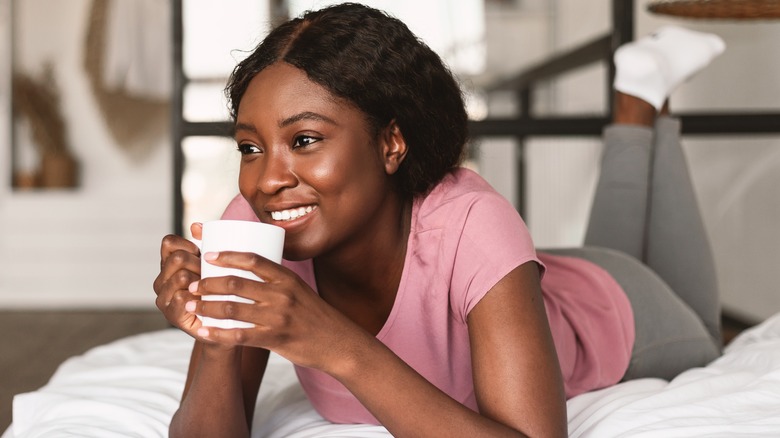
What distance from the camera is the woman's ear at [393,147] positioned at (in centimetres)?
102

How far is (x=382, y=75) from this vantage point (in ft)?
3.29

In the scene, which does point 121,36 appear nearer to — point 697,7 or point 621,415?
point 697,7

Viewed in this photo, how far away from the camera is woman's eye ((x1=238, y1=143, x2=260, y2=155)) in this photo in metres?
0.96

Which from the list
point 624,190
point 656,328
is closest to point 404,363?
point 656,328

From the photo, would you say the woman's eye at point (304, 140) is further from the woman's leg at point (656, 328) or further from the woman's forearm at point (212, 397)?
the woman's leg at point (656, 328)

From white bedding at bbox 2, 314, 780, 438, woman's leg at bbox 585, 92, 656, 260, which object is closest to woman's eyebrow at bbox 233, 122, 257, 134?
white bedding at bbox 2, 314, 780, 438

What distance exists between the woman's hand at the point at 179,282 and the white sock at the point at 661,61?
4.28 ft

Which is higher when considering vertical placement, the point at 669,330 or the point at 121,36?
the point at 121,36

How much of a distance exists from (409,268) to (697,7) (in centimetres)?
132

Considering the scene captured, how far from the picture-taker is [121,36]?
4.07 m

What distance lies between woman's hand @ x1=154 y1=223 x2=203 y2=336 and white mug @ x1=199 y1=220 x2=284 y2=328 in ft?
0.18

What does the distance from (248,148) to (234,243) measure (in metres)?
0.25

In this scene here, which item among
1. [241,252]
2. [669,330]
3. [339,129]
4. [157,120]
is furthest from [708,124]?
[157,120]

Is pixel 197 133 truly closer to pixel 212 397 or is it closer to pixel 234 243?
pixel 212 397
